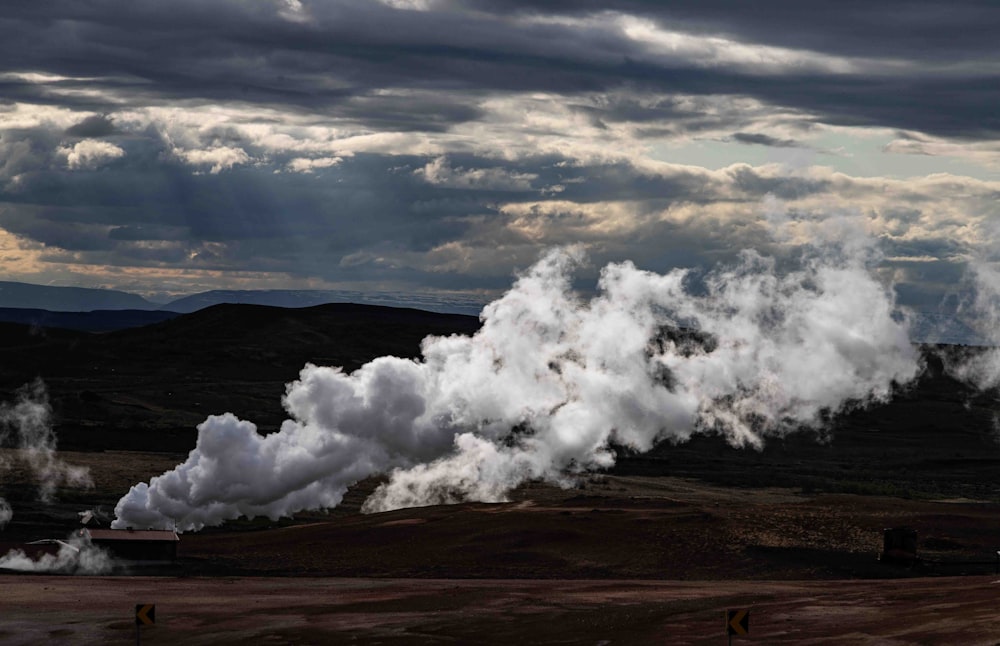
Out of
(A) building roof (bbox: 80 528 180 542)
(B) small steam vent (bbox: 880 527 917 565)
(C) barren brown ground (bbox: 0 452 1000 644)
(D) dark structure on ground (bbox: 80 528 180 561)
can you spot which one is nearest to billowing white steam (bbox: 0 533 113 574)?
(D) dark structure on ground (bbox: 80 528 180 561)

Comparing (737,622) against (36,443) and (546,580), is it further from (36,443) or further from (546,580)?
(36,443)

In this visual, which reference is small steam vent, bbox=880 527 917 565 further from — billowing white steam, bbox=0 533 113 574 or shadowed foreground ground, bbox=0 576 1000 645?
billowing white steam, bbox=0 533 113 574

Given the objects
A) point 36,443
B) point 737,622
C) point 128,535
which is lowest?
point 36,443

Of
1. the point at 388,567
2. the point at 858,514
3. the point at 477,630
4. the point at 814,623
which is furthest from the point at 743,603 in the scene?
the point at 858,514

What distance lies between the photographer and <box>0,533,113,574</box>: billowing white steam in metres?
79.1

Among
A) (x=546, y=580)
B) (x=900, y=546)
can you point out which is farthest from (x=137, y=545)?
(x=900, y=546)

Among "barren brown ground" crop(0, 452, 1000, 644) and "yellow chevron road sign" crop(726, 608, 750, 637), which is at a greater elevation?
"yellow chevron road sign" crop(726, 608, 750, 637)

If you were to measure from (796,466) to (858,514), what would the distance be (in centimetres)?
6530

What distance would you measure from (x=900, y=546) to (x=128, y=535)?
4507cm

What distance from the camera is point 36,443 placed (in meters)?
144

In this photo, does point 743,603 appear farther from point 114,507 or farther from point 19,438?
point 19,438

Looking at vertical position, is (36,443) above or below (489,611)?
below

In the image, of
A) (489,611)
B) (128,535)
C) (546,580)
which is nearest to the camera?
(489,611)

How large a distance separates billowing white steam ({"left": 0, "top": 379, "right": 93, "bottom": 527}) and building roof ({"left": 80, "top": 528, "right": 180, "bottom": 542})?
11.1 meters
